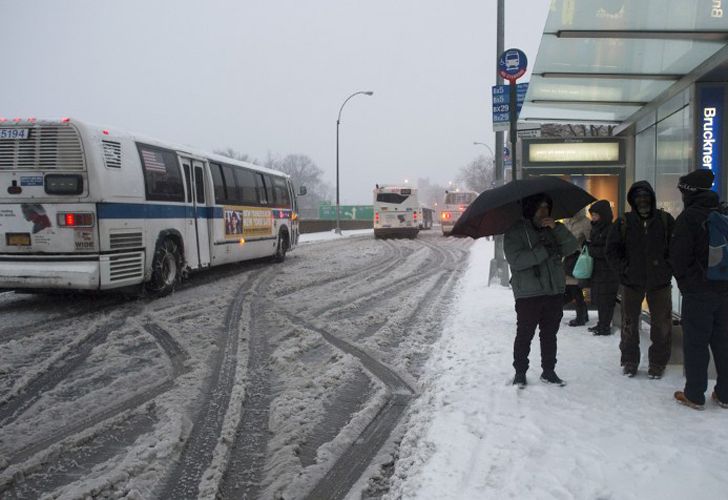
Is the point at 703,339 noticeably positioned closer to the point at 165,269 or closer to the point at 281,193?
the point at 165,269

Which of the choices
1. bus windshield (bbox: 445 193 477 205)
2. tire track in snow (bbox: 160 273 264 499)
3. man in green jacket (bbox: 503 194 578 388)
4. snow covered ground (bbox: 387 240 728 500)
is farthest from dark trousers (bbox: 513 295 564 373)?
bus windshield (bbox: 445 193 477 205)

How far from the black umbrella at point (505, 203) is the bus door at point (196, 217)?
7849mm

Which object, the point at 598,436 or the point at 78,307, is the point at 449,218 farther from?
the point at 598,436

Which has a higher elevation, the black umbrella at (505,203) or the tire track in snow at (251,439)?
the black umbrella at (505,203)

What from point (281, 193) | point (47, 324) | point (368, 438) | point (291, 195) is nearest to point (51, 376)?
point (47, 324)

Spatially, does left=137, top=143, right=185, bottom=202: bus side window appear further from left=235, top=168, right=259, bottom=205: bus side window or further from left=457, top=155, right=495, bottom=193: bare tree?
left=457, top=155, right=495, bottom=193: bare tree

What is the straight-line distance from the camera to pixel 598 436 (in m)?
3.80

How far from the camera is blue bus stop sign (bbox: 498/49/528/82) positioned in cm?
866

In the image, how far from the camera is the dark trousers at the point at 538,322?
4.82 meters

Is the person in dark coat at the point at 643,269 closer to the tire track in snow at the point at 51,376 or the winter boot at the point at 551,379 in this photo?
the winter boot at the point at 551,379

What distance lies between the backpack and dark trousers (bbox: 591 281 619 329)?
8.29 feet

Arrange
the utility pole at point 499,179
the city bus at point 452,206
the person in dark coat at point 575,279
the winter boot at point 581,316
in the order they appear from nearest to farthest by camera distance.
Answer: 1. the person in dark coat at point 575,279
2. the winter boot at point 581,316
3. the utility pole at point 499,179
4. the city bus at point 452,206

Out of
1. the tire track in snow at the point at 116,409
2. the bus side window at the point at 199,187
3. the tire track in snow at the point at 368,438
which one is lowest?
the tire track in snow at the point at 368,438

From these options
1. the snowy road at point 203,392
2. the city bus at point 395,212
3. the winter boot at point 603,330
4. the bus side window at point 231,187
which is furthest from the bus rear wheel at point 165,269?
the city bus at point 395,212
